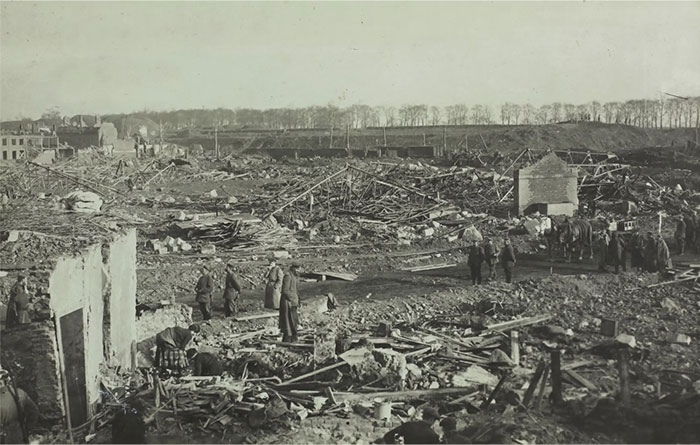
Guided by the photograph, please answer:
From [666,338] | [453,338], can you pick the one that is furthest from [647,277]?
[453,338]

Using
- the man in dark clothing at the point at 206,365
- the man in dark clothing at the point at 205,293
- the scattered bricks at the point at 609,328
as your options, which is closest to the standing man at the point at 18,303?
the man in dark clothing at the point at 206,365

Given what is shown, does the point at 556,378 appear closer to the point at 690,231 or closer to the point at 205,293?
the point at 205,293

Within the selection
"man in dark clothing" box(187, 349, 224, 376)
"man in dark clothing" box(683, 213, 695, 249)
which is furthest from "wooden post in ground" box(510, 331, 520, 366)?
"man in dark clothing" box(683, 213, 695, 249)

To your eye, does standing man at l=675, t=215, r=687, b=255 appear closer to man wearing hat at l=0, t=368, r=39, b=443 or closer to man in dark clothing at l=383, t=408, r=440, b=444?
man in dark clothing at l=383, t=408, r=440, b=444

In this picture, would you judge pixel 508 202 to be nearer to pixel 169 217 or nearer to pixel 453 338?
pixel 169 217

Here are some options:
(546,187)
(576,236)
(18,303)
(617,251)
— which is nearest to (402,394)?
(18,303)

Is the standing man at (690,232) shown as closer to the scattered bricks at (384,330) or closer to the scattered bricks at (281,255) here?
the scattered bricks at (281,255)
